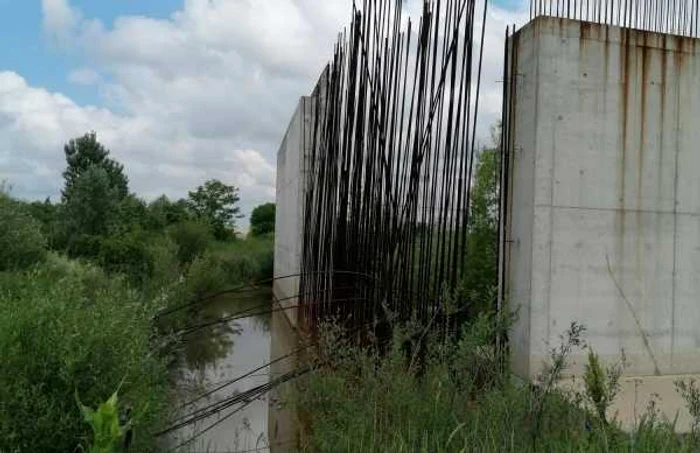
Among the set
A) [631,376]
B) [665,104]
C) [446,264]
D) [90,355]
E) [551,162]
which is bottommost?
[631,376]

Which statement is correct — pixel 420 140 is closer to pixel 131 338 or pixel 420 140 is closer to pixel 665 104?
pixel 665 104

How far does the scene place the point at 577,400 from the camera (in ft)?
8.32

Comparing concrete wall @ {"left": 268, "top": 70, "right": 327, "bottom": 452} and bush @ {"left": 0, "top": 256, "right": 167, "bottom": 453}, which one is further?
concrete wall @ {"left": 268, "top": 70, "right": 327, "bottom": 452}

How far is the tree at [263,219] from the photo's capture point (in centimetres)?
3453

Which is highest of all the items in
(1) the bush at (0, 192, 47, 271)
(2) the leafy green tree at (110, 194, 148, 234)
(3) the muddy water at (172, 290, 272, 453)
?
(2) the leafy green tree at (110, 194, 148, 234)

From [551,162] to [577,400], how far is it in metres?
1.58

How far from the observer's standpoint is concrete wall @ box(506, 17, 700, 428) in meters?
3.62

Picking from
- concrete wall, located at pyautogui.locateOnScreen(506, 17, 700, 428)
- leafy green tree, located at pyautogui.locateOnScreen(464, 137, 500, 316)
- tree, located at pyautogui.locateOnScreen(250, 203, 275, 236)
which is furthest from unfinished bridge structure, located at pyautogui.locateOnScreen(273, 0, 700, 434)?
tree, located at pyautogui.locateOnScreen(250, 203, 275, 236)

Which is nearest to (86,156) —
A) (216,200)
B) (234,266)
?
(216,200)

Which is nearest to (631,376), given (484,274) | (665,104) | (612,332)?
(612,332)

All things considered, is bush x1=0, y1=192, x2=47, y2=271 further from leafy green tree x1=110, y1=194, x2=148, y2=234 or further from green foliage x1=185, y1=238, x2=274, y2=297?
leafy green tree x1=110, y1=194, x2=148, y2=234

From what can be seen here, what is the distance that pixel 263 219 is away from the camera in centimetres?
3622

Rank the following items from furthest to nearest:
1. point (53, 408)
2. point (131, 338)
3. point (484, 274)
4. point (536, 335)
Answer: point (484, 274) → point (536, 335) → point (131, 338) → point (53, 408)

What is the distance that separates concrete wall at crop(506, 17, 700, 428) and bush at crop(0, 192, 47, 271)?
562 centimetres
